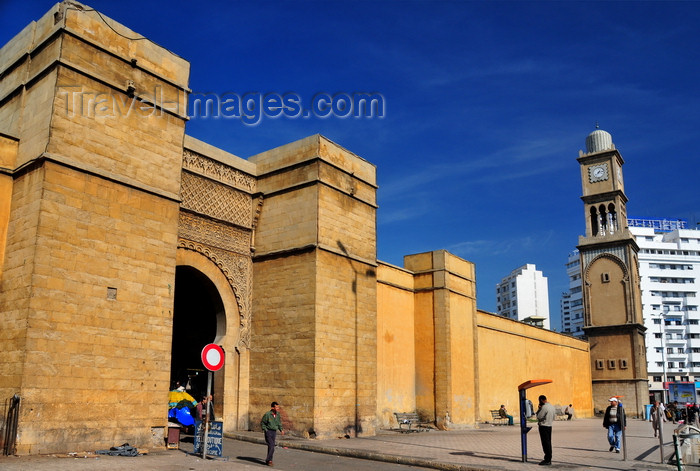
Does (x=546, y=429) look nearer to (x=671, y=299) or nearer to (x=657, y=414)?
(x=657, y=414)

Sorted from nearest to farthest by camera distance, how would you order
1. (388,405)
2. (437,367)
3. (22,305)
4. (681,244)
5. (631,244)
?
(22,305) → (388,405) → (437,367) → (631,244) → (681,244)

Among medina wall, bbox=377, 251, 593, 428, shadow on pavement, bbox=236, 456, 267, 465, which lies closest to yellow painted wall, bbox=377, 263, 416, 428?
medina wall, bbox=377, 251, 593, 428

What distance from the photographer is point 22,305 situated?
9.88 metres

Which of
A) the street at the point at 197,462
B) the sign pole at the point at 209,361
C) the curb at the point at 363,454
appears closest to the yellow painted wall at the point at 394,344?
the curb at the point at 363,454

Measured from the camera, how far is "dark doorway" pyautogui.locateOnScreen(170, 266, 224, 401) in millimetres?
15602

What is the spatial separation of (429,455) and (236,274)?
21.9 ft

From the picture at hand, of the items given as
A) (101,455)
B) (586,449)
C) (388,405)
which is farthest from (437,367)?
(101,455)

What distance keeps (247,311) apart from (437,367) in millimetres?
7345

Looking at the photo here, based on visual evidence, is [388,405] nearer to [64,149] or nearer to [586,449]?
[586,449]

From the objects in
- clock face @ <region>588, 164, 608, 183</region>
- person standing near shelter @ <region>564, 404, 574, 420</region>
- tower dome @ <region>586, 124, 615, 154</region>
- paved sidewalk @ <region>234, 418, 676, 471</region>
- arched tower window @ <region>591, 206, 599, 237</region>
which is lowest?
person standing near shelter @ <region>564, 404, 574, 420</region>

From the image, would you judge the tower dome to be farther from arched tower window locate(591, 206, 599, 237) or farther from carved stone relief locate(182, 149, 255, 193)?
carved stone relief locate(182, 149, 255, 193)

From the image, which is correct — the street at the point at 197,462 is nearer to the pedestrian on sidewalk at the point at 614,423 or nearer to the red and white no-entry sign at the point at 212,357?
the red and white no-entry sign at the point at 212,357

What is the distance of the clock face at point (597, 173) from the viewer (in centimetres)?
3990

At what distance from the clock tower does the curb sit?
92.6 ft
